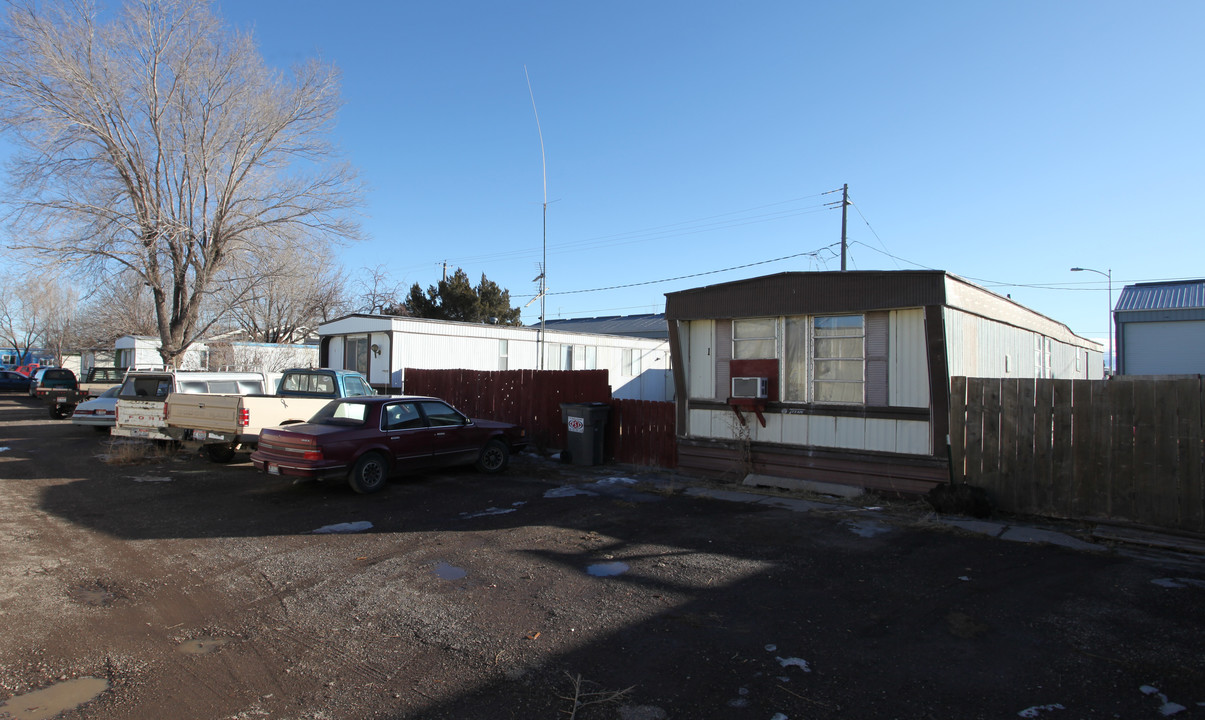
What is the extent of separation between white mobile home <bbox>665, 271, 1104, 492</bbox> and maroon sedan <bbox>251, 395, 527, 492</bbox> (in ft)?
11.8

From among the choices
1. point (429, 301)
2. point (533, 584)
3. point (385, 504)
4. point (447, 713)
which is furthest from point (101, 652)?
point (429, 301)

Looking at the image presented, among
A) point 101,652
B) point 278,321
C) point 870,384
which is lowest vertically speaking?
point 101,652

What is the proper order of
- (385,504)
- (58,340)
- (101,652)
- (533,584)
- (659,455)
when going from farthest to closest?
(58,340) < (659,455) < (385,504) < (533,584) < (101,652)

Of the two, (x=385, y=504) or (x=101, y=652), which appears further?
(x=385, y=504)

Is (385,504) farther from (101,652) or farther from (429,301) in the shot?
(429,301)

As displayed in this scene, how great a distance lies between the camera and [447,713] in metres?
3.54

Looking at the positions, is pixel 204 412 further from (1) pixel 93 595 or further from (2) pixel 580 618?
(2) pixel 580 618

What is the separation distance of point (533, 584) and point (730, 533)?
2604mm

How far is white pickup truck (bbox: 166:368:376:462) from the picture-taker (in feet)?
37.4

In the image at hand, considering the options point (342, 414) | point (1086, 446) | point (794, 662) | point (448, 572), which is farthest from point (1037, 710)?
point (342, 414)

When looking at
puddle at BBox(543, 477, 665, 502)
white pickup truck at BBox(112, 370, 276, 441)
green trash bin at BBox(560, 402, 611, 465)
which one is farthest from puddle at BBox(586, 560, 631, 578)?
white pickup truck at BBox(112, 370, 276, 441)

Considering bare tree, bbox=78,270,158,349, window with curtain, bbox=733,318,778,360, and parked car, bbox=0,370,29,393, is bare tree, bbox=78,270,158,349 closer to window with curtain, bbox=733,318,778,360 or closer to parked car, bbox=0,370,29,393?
parked car, bbox=0,370,29,393

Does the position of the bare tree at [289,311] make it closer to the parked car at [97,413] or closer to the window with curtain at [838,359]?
the parked car at [97,413]

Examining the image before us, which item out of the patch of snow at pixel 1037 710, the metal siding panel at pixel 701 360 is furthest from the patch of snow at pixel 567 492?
the patch of snow at pixel 1037 710
